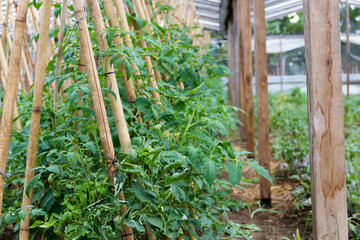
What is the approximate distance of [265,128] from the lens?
289cm

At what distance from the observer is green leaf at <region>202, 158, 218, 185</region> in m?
1.13

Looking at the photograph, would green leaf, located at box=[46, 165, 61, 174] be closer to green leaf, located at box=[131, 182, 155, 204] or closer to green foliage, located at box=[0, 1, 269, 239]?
green foliage, located at box=[0, 1, 269, 239]

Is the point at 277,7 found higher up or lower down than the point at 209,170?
higher up

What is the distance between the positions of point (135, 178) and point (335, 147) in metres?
0.67

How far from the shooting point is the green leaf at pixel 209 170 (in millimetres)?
1132

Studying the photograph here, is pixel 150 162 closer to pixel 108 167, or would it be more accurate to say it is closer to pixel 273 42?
pixel 108 167

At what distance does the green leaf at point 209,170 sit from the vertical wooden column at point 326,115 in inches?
16.0

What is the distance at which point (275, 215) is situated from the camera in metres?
2.62

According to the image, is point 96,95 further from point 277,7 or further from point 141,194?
point 277,7

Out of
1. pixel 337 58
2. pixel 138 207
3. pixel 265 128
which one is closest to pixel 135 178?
pixel 138 207

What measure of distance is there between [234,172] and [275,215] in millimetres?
1624

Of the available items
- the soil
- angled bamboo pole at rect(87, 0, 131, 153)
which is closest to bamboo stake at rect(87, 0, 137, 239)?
angled bamboo pole at rect(87, 0, 131, 153)

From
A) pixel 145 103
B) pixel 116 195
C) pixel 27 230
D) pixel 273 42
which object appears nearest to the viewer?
pixel 116 195

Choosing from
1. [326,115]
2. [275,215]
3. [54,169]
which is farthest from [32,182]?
[275,215]
